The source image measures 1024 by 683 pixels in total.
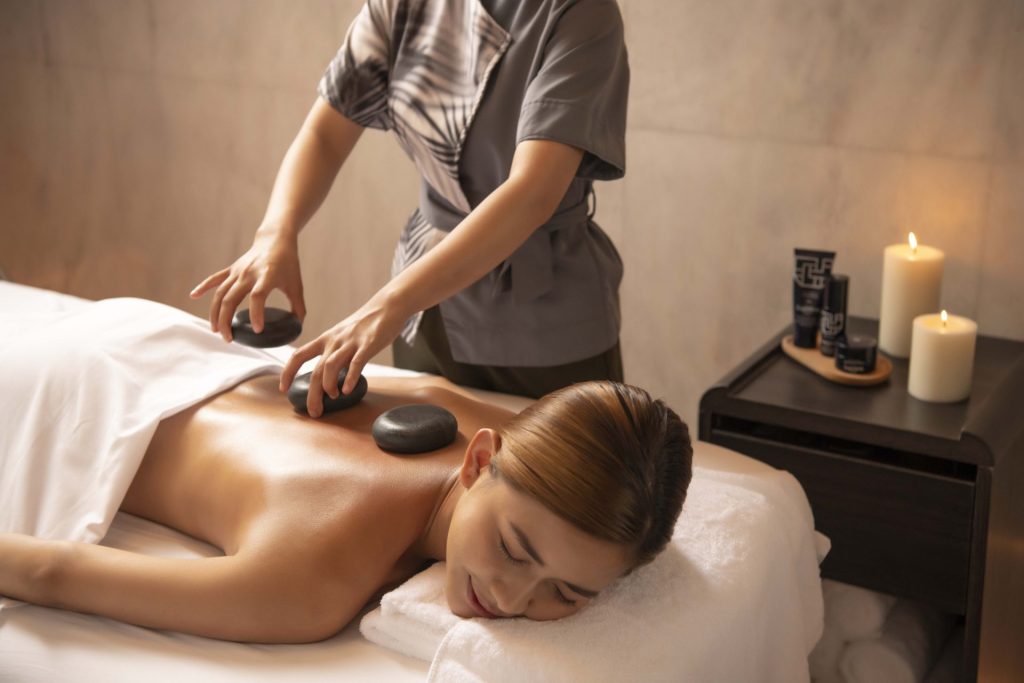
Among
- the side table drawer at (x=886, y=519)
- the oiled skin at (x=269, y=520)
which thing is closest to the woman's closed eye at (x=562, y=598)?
the oiled skin at (x=269, y=520)

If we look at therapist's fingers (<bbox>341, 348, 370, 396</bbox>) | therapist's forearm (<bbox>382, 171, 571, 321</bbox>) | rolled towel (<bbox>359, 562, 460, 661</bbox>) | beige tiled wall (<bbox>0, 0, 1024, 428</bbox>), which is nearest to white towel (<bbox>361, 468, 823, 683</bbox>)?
rolled towel (<bbox>359, 562, 460, 661</bbox>)

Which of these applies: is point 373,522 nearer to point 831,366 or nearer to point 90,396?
point 90,396

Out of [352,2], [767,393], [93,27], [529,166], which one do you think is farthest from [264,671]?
[93,27]

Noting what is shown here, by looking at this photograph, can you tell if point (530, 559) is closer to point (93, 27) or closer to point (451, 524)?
point (451, 524)

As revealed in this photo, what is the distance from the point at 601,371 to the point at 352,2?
1339 mm

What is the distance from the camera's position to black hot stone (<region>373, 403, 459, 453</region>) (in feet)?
4.99

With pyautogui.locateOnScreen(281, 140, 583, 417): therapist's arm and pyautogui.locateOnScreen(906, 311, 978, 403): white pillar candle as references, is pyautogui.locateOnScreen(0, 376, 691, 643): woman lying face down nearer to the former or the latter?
pyautogui.locateOnScreen(281, 140, 583, 417): therapist's arm

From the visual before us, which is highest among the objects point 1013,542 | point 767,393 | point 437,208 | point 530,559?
point 437,208

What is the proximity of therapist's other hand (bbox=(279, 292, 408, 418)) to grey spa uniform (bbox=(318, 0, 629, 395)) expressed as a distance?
33 centimetres

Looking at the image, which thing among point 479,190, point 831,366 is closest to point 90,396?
point 479,190

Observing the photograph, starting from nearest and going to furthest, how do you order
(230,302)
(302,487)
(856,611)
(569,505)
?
1. (569,505)
2. (302,487)
3. (230,302)
4. (856,611)

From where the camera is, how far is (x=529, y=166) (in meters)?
1.65

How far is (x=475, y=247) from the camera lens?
160 cm

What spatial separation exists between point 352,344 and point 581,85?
0.49 metres
